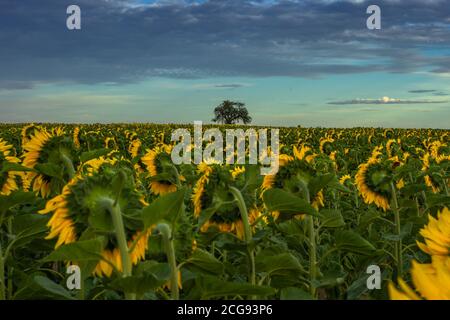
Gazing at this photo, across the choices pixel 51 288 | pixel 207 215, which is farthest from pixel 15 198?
pixel 207 215

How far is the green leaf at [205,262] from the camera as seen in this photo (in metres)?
2.62

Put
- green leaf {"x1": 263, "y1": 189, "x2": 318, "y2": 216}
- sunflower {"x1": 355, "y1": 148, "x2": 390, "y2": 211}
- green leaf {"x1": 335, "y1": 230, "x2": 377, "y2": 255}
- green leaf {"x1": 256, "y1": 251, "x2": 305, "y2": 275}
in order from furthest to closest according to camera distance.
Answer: sunflower {"x1": 355, "y1": 148, "x2": 390, "y2": 211}, green leaf {"x1": 335, "y1": 230, "x2": 377, "y2": 255}, green leaf {"x1": 256, "y1": 251, "x2": 305, "y2": 275}, green leaf {"x1": 263, "y1": 189, "x2": 318, "y2": 216}

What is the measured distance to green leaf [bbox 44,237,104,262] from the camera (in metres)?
2.08

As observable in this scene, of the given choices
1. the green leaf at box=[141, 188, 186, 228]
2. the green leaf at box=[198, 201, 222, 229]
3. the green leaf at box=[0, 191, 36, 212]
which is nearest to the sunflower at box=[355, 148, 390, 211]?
the green leaf at box=[198, 201, 222, 229]

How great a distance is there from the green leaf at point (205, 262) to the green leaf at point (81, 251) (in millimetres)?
566

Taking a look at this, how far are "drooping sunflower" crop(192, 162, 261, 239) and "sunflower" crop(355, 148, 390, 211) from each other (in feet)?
6.69

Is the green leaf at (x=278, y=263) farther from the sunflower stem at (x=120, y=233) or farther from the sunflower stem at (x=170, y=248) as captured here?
the sunflower stem at (x=120, y=233)

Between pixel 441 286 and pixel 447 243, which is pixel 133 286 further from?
pixel 441 286

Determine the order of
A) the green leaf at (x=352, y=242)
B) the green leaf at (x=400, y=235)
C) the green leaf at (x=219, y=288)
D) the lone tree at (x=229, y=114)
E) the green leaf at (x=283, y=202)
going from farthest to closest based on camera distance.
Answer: the lone tree at (x=229, y=114) < the green leaf at (x=400, y=235) < the green leaf at (x=352, y=242) < the green leaf at (x=283, y=202) < the green leaf at (x=219, y=288)

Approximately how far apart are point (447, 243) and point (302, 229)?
2488mm

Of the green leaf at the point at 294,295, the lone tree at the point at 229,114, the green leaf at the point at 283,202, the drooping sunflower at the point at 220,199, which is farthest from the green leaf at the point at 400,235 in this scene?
the lone tree at the point at 229,114

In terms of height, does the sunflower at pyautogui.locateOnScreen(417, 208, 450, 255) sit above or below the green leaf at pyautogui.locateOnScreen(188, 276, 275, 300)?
above

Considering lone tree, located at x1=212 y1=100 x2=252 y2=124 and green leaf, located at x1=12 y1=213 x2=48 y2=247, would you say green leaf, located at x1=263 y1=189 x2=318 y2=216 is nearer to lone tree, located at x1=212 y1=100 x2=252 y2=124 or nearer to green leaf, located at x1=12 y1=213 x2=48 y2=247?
green leaf, located at x1=12 y1=213 x2=48 y2=247

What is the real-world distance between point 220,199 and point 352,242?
89 cm
